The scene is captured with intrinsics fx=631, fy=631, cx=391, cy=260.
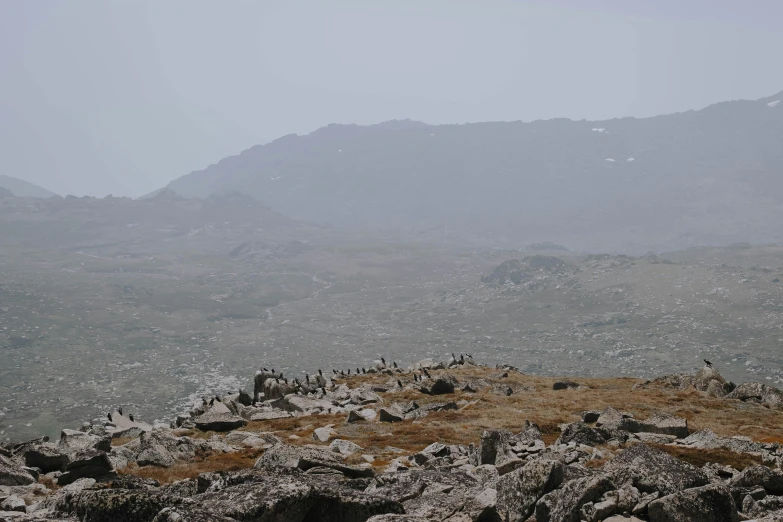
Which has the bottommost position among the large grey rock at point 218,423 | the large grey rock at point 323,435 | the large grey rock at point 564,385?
the large grey rock at point 564,385

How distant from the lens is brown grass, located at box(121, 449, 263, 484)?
25.4 meters

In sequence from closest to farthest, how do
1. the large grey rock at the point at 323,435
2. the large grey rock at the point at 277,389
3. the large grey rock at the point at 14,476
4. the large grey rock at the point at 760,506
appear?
1. the large grey rock at the point at 760,506
2. the large grey rock at the point at 14,476
3. the large grey rock at the point at 323,435
4. the large grey rock at the point at 277,389

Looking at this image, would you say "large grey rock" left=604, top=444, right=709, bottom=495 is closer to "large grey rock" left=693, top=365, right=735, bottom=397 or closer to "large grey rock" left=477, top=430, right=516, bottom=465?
"large grey rock" left=477, top=430, right=516, bottom=465

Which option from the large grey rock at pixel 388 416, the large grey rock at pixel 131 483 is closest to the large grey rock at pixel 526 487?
the large grey rock at pixel 131 483

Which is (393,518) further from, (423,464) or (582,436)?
(582,436)

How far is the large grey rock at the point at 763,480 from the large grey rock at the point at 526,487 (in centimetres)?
540

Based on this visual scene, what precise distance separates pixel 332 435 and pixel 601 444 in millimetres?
15782

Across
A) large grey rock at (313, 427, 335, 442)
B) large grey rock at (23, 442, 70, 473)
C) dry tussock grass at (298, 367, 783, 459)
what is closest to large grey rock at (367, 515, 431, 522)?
dry tussock grass at (298, 367, 783, 459)

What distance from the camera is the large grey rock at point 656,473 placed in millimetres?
17212

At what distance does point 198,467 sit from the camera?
27.1 m

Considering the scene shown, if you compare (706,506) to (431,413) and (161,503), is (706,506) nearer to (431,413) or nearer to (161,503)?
(161,503)

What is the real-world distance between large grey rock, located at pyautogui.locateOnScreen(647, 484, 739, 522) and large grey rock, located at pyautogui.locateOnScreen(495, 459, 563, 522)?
2681 mm

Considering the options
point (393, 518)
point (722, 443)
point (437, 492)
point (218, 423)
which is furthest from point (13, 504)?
point (722, 443)

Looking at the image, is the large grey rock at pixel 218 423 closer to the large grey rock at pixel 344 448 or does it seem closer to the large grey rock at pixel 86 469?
the large grey rock at pixel 344 448
